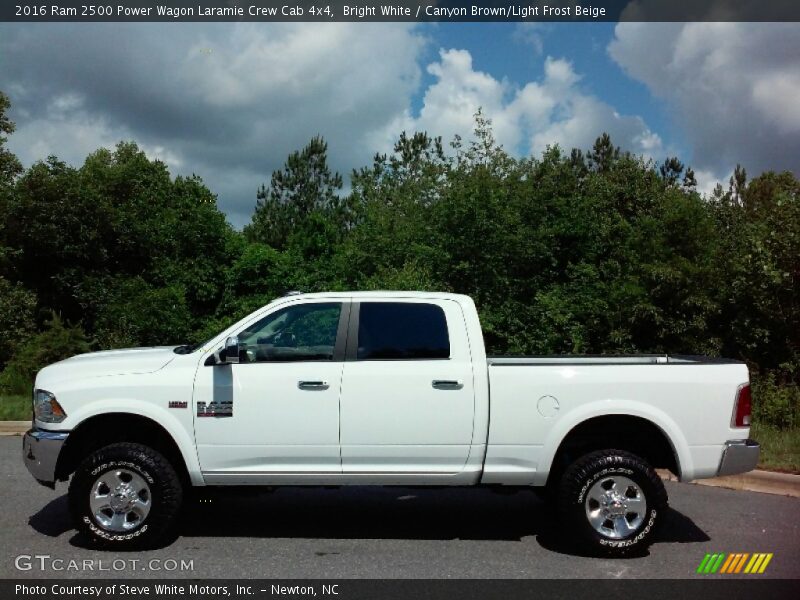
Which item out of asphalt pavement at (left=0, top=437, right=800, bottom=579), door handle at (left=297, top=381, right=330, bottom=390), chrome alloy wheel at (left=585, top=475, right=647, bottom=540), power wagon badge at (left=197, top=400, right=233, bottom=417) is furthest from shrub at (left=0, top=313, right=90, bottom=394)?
chrome alloy wheel at (left=585, top=475, right=647, bottom=540)

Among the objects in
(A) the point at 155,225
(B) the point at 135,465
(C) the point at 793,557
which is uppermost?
(A) the point at 155,225

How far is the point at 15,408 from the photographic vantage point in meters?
12.6

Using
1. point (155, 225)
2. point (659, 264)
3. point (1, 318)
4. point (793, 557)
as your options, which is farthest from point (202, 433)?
point (155, 225)

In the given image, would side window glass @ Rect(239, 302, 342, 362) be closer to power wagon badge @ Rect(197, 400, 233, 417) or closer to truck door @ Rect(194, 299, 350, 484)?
truck door @ Rect(194, 299, 350, 484)

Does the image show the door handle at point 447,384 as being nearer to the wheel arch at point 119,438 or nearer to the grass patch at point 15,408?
the wheel arch at point 119,438

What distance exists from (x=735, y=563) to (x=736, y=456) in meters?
0.76

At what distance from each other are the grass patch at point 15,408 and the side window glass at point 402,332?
7.69 metres

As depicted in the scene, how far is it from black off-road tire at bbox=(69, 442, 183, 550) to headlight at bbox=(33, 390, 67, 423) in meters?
0.40

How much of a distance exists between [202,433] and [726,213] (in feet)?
109

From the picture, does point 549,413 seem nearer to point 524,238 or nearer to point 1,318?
point 524,238

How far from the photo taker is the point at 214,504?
23.9 ft

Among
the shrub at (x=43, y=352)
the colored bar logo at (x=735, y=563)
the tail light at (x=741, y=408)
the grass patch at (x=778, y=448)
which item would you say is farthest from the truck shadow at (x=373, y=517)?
the shrub at (x=43, y=352)

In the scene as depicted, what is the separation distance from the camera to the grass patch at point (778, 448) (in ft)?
27.1

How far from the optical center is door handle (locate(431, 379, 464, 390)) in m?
5.82
